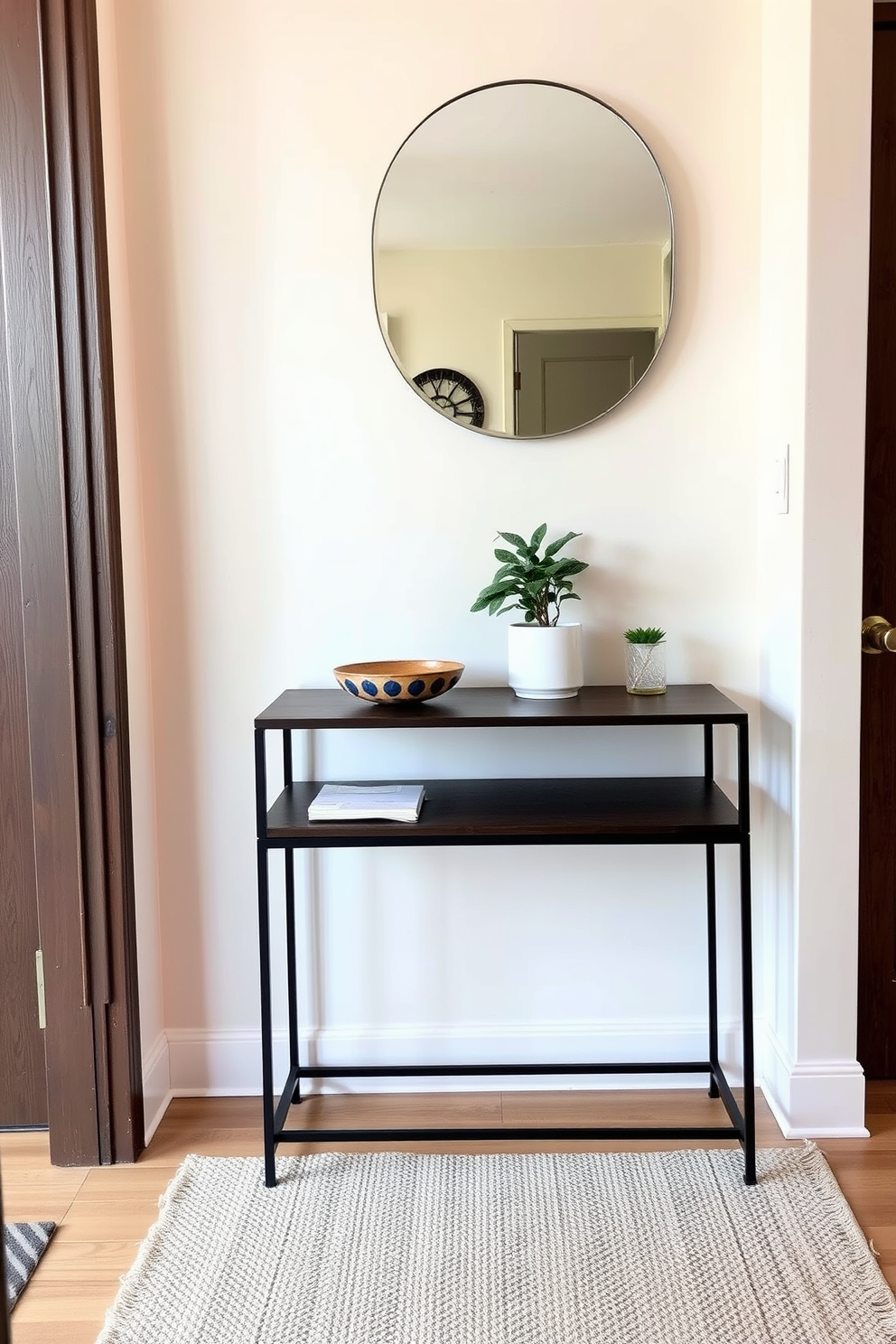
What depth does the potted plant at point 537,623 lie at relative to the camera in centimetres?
202

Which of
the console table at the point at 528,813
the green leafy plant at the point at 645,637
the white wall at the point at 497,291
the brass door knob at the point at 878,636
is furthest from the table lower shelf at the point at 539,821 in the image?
the white wall at the point at 497,291

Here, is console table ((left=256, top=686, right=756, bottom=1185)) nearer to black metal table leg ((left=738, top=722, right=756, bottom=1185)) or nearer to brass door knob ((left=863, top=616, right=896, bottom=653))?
black metal table leg ((left=738, top=722, right=756, bottom=1185))

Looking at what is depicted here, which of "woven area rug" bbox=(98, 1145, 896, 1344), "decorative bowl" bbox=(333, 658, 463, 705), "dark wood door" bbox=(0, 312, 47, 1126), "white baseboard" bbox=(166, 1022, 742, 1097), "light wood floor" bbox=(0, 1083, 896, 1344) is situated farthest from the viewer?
"white baseboard" bbox=(166, 1022, 742, 1097)

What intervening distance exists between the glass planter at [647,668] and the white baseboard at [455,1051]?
2.35 feet

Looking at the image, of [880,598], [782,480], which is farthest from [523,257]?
[880,598]

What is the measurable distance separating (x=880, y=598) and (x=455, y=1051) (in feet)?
4.09

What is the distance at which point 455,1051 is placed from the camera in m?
2.28

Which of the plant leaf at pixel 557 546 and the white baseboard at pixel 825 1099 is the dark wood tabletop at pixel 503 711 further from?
the white baseboard at pixel 825 1099

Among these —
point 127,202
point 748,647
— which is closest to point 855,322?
point 748,647

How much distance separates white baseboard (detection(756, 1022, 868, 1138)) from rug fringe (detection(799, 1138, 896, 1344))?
2.0 inches

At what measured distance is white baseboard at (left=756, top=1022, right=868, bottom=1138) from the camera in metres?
2.06

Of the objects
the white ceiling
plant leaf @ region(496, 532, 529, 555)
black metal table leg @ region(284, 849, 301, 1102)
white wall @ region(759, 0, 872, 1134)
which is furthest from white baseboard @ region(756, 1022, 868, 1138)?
the white ceiling

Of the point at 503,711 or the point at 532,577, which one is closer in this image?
the point at 503,711

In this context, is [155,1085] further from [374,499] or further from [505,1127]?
[374,499]
